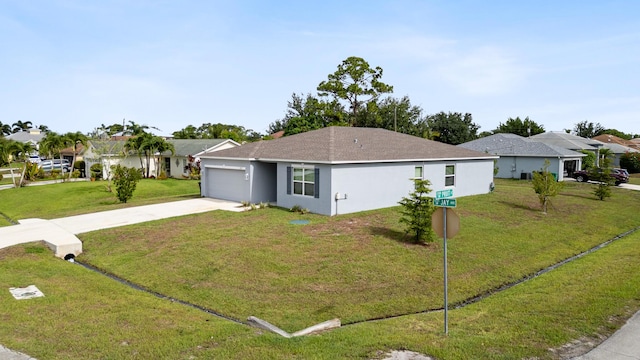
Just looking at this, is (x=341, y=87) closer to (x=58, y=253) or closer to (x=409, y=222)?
(x=409, y=222)

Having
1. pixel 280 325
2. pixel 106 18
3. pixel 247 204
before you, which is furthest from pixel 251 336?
pixel 106 18

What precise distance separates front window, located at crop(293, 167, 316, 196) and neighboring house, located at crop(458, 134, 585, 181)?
26648 millimetres

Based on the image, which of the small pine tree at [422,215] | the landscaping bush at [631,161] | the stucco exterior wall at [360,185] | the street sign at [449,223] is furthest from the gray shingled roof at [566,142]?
the street sign at [449,223]

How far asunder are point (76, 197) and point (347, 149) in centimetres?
1967

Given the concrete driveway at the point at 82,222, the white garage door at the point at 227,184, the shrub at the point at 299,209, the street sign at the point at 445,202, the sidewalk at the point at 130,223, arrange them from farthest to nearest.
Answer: the white garage door at the point at 227,184, the shrub at the point at 299,209, the concrete driveway at the point at 82,222, the street sign at the point at 445,202, the sidewalk at the point at 130,223

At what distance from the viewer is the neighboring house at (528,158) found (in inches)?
1492

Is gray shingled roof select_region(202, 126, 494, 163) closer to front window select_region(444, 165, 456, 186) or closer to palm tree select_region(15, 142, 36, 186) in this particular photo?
front window select_region(444, 165, 456, 186)

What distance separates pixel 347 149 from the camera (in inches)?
812

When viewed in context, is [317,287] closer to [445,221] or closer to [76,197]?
[445,221]

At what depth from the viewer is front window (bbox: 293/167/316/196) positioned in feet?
63.5

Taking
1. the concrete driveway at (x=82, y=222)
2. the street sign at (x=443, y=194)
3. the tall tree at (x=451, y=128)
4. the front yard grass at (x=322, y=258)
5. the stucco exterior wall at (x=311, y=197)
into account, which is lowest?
the front yard grass at (x=322, y=258)

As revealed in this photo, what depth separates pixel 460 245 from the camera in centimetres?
1492

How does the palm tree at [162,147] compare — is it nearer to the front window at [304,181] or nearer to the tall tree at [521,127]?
the front window at [304,181]

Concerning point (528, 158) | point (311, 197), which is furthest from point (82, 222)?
point (528, 158)
